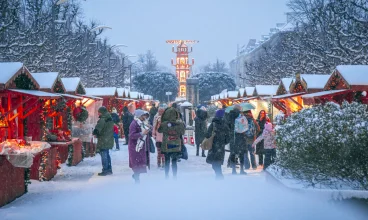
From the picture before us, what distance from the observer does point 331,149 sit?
350 inches

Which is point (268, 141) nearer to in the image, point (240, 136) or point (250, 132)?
point (250, 132)

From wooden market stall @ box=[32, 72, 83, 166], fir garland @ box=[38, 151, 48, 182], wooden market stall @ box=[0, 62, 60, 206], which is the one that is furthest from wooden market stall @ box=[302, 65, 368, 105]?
fir garland @ box=[38, 151, 48, 182]

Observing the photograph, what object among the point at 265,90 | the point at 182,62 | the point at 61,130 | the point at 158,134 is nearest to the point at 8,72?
the point at 61,130

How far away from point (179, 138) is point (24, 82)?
6103 mm

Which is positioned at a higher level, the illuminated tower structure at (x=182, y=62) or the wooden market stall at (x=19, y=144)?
the illuminated tower structure at (x=182, y=62)

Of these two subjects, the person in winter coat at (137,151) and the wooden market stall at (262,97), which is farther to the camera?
the wooden market stall at (262,97)

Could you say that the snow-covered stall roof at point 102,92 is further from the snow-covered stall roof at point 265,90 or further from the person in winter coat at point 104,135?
the person in winter coat at point 104,135

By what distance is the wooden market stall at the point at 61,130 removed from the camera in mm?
15461

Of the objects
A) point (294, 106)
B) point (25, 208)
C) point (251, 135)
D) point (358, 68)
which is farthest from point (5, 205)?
point (294, 106)

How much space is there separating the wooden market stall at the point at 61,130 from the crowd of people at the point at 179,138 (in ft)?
5.28

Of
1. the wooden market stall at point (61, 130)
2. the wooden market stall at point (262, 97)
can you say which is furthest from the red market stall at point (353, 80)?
the wooden market stall at point (262, 97)

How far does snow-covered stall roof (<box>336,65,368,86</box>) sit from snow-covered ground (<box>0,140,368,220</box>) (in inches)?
232

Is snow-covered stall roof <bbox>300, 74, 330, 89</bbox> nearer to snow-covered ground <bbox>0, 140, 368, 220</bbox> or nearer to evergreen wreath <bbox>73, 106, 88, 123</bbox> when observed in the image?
evergreen wreath <bbox>73, 106, 88, 123</bbox>

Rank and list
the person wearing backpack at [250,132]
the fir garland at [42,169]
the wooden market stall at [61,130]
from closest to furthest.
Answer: the fir garland at [42,169]
the person wearing backpack at [250,132]
the wooden market stall at [61,130]
